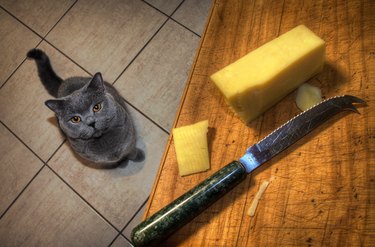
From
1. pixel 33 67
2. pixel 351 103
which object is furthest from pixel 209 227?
pixel 33 67

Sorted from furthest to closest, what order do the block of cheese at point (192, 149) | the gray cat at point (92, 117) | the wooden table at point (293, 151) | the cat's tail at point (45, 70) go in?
1. the cat's tail at point (45, 70)
2. the gray cat at point (92, 117)
3. the block of cheese at point (192, 149)
4. the wooden table at point (293, 151)

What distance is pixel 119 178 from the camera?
1.39m

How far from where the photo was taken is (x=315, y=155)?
0.80 meters

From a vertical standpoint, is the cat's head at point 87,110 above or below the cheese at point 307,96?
above

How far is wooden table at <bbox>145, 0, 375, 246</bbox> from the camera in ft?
2.46

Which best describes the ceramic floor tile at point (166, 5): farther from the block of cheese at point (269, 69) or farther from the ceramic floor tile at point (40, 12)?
the block of cheese at point (269, 69)

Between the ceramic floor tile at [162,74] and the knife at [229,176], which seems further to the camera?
the ceramic floor tile at [162,74]

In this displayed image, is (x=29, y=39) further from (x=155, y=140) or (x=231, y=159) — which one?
(x=231, y=159)

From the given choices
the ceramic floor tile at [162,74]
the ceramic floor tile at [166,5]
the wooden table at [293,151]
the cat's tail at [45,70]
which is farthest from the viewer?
the ceramic floor tile at [166,5]

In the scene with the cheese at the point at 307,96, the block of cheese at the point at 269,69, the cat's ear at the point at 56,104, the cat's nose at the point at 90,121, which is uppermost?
the cat's ear at the point at 56,104

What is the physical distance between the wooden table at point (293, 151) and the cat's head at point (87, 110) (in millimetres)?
258

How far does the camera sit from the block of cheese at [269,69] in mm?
784

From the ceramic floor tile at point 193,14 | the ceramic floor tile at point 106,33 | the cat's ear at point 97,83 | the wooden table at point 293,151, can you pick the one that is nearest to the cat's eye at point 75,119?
the cat's ear at point 97,83

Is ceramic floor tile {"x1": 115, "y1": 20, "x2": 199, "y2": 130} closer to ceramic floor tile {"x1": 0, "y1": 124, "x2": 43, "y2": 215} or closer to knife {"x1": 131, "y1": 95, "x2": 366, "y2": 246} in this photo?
ceramic floor tile {"x1": 0, "y1": 124, "x2": 43, "y2": 215}
